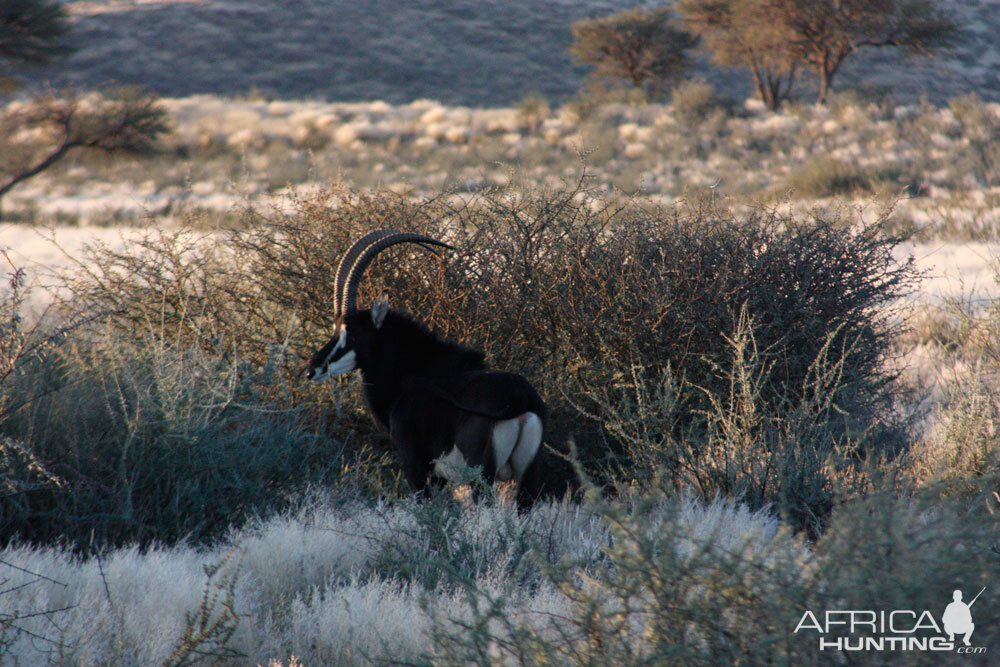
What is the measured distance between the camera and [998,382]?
5.56 metres

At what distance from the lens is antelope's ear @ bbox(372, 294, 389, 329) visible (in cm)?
485

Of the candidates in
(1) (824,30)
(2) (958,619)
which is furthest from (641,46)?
(2) (958,619)

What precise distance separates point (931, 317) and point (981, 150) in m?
15.5

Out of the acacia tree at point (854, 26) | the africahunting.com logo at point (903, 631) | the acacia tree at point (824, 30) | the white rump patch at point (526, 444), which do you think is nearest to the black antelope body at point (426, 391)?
the white rump patch at point (526, 444)

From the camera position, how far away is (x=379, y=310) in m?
4.91

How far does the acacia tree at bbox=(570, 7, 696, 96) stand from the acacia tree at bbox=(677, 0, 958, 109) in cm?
607

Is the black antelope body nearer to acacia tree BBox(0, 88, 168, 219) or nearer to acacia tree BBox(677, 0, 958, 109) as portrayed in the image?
acacia tree BBox(0, 88, 168, 219)

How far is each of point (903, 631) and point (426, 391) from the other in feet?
11.1

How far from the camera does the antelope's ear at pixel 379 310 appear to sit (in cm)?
485

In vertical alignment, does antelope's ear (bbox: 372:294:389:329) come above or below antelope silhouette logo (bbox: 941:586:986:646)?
below

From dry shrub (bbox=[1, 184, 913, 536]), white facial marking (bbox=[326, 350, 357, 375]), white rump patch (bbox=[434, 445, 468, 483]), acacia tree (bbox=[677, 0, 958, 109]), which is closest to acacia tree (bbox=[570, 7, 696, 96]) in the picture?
acacia tree (bbox=[677, 0, 958, 109])

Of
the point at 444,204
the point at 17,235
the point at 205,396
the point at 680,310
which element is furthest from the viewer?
the point at 17,235

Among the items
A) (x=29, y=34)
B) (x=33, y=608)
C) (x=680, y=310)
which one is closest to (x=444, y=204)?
(x=680, y=310)

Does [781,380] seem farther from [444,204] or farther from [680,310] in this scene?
[444,204]
